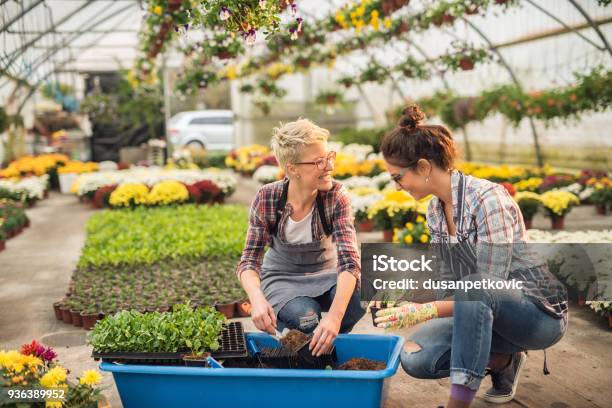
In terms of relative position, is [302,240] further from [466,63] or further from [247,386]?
[466,63]

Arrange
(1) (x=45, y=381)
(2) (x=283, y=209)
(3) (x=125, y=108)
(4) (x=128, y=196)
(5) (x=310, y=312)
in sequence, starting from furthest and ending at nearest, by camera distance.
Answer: (3) (x=125, y=108) < (4) (x=128, y=196) < (2) (x=283, y=209) < (5) (x=310, y=312) < (1) (x=45, y=381)

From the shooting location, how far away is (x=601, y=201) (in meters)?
8.09

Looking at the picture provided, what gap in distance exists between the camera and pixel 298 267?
319 centimetres

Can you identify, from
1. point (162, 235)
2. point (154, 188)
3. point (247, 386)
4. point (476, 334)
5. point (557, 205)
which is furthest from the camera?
point (154, 188)

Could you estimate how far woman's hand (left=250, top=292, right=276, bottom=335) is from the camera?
284 cm

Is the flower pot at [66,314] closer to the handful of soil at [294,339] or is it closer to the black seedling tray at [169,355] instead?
the black seedling tray at [169,355]

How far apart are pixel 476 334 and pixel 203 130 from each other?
1882cm

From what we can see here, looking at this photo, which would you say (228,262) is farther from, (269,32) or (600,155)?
(600,155)

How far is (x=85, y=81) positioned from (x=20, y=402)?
19007 millimetres

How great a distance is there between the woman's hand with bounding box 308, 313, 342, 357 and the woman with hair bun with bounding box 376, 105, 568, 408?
265 mm

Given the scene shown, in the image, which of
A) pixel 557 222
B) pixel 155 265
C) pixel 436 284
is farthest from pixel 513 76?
pixel 436 284

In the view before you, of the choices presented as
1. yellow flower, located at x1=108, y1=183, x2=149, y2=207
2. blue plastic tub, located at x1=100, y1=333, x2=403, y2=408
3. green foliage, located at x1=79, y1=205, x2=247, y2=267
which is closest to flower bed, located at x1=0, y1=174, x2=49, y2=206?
yellow flower, located at x1=108, y1=183, x2=149, y2=207

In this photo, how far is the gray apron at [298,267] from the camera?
3096 mm

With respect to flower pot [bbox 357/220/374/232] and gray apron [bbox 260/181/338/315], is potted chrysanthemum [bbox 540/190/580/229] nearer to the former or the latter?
flower pot [bbox 357/220/374/232]
